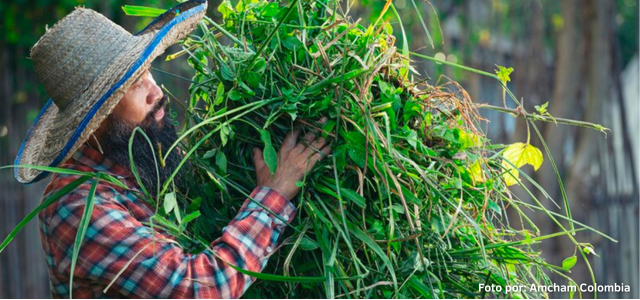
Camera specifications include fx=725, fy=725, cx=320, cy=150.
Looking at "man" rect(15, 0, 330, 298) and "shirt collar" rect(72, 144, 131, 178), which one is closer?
"man" rect(15, 0, 330, 298)

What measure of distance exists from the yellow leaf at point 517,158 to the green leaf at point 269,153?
0.60 metres

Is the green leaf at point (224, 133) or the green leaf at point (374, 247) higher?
the green leaf at point (224, 133)

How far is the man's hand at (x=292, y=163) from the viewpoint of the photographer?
4.96 feet

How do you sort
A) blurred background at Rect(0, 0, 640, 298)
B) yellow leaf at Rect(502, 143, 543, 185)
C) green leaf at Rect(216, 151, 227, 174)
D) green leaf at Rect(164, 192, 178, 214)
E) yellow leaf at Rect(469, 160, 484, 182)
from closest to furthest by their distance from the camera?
green leaf at Rect(164, 192, 178, 214), green leaf at Rect(216, 151, 227, 174), yellow leaf at Rect(469, 160, 484, 182), yellow leaf at Rect(502, 143, 543, 185), blurred background at Rect(0, 0, 640, 298)

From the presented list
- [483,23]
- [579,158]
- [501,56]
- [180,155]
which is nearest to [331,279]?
[180,155]

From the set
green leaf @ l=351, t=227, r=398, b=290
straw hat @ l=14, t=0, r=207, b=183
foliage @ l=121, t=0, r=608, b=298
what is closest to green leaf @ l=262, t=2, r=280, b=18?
foliage @ l=121, t=0, r=608, b=298

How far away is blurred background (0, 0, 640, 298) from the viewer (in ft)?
15.5

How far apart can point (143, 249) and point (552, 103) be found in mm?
4000

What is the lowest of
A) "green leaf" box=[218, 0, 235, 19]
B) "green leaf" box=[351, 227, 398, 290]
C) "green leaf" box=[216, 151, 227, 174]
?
"green leaf" box=[351, 227, 398, 290]

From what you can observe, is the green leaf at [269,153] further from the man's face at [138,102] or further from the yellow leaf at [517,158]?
the yellow leaf at [517,158]

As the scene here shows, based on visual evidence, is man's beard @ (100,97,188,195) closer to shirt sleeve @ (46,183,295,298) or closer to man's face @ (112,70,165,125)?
man's face @ (112,70,165,125)

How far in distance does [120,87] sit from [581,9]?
3930 millimetres

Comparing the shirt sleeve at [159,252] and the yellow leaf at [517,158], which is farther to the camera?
the yellow leaf at [517,158]

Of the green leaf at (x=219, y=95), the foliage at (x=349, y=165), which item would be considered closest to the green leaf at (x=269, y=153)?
the foliage at (x=349, y=165)
